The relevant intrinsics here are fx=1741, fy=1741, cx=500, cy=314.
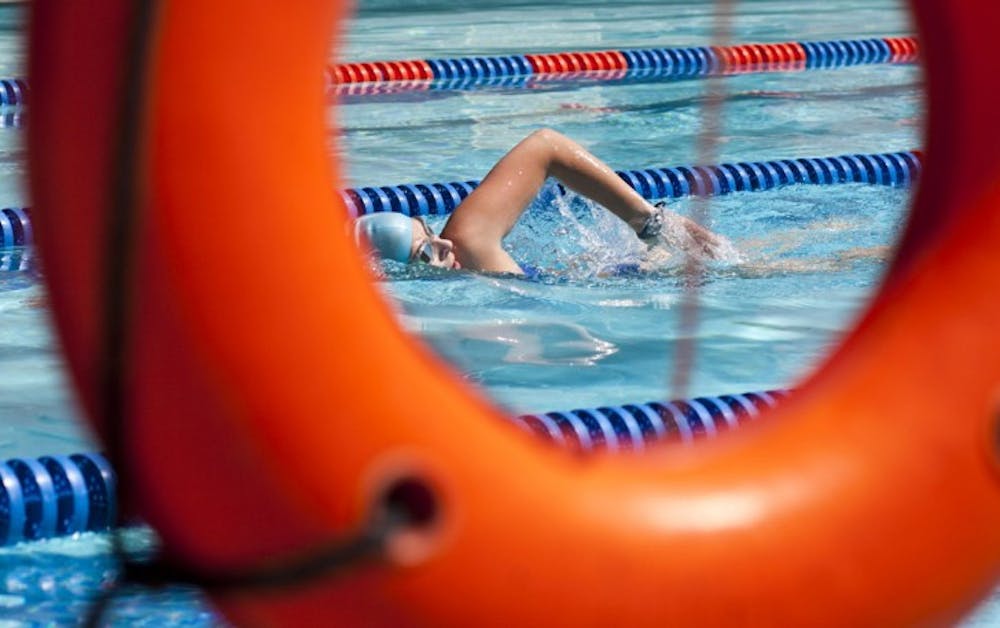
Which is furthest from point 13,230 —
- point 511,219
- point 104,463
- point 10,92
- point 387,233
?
point 10,92

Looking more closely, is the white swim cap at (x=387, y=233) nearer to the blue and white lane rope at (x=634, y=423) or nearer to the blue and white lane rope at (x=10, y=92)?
the blue and white lane rope at (x=634, y=423)

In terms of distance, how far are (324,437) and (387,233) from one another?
2556 mm

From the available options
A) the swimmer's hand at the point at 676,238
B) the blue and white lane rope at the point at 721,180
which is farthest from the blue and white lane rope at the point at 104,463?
the blue and white lane rope at the point at 721,180

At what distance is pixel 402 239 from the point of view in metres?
3.92

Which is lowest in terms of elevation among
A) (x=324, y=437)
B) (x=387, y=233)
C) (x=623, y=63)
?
(x=623, y=63)

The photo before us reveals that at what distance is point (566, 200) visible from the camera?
4.63m

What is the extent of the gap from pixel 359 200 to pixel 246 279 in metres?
3.35

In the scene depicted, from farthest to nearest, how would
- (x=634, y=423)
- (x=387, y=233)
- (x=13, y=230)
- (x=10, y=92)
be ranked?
1. (x=10, y=92)
2. (x=13, y=230)
3. (x=387, y=233)
4. (x=634, y=423)

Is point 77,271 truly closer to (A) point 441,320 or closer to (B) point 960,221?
(B) point 960,221

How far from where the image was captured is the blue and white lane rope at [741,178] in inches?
189

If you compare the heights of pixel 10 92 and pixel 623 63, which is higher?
pixel 10 92

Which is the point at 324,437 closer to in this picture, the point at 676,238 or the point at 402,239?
the point at 402,239

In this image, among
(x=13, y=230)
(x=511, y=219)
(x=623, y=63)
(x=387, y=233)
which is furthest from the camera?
(x=623, y=63)

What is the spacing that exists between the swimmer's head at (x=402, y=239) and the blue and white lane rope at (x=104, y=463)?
1.10m
